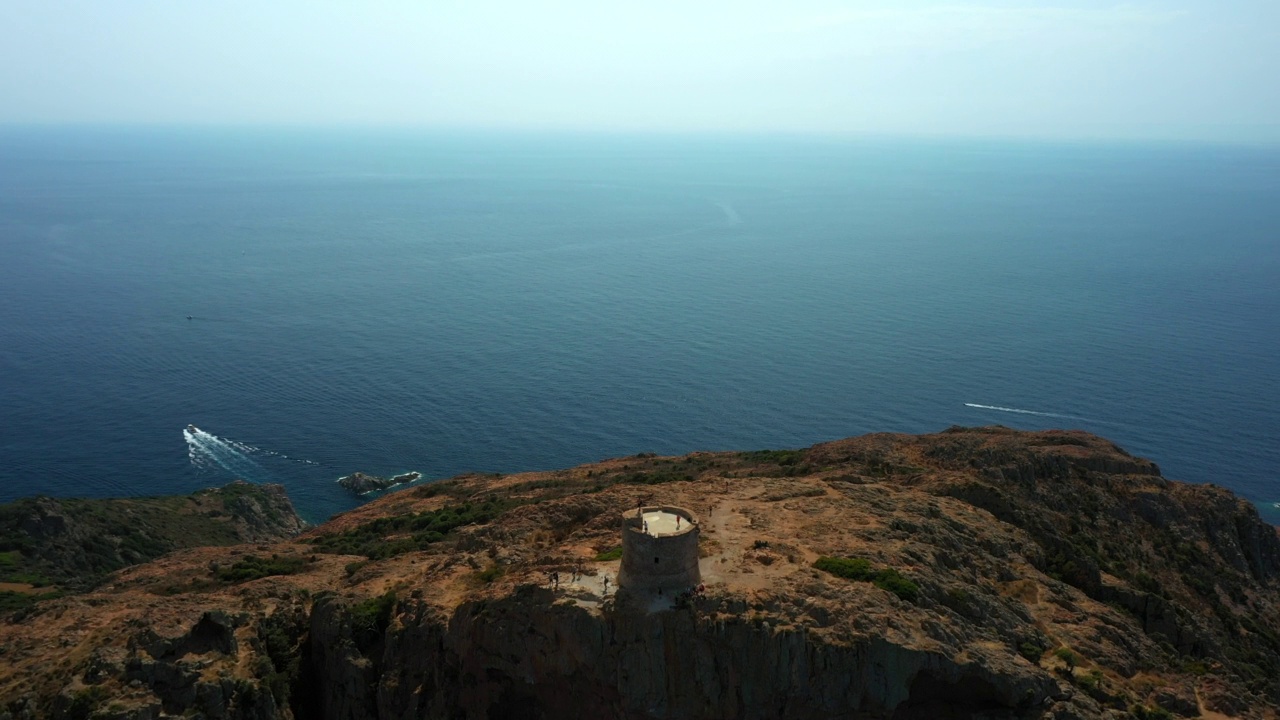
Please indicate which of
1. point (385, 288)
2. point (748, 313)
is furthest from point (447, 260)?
point (748, 313)

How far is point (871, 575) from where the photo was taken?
122ft

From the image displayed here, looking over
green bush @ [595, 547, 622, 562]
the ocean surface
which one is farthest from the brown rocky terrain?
the ocean surface

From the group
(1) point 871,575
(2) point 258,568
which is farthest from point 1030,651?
(2) point 258,568

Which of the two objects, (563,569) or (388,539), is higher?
(563,569)

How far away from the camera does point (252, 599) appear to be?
42.1 metres

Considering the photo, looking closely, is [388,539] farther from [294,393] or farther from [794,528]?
[294,393]

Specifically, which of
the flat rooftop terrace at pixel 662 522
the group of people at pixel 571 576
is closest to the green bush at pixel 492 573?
the group of people at pixel 571 576

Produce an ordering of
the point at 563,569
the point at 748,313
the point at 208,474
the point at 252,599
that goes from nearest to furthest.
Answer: the point at 563,569, the point at 252,599, the point at 208,474, the point at 748,313

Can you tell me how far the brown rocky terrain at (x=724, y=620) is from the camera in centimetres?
3412

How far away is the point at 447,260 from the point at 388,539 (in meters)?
146

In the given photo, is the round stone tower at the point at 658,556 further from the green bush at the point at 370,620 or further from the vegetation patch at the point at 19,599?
the vegetation patch at the point at 19,599

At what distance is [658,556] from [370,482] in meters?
A: 62.2

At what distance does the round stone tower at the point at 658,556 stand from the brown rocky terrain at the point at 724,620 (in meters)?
0.74

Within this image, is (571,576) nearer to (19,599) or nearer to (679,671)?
(679,671)
